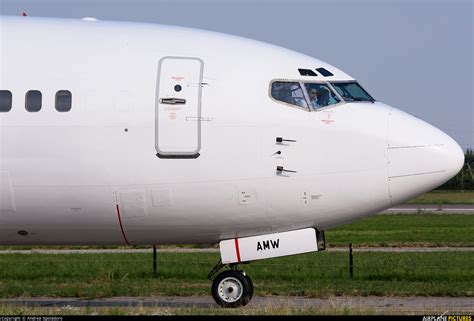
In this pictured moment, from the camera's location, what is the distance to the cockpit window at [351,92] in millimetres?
18938

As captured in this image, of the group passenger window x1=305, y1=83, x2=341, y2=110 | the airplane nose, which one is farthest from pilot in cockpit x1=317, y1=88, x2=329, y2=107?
the airplane nose

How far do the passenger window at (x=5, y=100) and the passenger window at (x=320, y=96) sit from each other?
5127 millimetres

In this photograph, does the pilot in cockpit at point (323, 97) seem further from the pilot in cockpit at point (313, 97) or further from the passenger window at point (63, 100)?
the passenger window at point (63, 100)

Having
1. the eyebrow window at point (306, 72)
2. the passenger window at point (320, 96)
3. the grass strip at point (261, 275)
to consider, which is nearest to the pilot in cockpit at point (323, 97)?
the passenger window at point (320, 96)

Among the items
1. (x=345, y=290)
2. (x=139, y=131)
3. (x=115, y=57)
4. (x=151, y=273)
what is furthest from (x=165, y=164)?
(x=151, y=273)

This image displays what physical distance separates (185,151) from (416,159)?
3.90m

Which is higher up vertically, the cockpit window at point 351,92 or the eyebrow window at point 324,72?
the eyebrow window at point 324,72

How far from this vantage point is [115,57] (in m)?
18.6

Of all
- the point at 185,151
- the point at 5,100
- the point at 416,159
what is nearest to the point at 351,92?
the point at 416,159

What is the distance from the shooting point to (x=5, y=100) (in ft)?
60.0

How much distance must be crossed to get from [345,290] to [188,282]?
14.4 feet

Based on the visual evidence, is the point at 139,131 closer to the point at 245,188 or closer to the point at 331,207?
the point at 245,188

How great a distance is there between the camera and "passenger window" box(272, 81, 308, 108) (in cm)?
1861

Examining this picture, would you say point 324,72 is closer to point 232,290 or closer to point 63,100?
point 232,290
